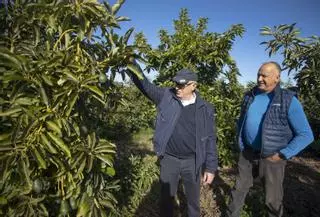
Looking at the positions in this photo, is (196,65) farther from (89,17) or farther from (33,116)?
(33,116)

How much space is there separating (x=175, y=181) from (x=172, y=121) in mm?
761

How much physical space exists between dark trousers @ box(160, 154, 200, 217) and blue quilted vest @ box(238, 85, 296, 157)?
0.86 meters

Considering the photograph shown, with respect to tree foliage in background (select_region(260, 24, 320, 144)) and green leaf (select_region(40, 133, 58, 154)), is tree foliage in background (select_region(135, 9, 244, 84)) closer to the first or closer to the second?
tree foliage in background (select_region(260, 24, 320, 144))

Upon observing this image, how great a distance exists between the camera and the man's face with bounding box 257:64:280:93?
3154 mm

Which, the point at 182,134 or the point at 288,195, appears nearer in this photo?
the point at 182,134

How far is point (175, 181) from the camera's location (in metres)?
3.47

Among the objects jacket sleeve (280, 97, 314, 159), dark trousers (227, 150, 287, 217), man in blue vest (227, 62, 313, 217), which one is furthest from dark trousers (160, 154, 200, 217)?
jacket sleeve (280, 97, 314, 159)

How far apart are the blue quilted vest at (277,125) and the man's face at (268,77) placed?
0.07m

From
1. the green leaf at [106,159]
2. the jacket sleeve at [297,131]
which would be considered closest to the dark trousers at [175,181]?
the jacket sleeve at [297,131]

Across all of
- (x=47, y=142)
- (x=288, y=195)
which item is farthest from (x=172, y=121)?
(x=288, y=195)

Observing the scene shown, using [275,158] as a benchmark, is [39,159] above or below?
below

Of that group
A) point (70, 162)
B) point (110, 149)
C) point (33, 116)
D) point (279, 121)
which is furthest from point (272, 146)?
point (33, 116)

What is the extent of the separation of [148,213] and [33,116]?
3163 millimetres

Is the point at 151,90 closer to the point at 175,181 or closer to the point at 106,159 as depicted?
the point at 175,181
